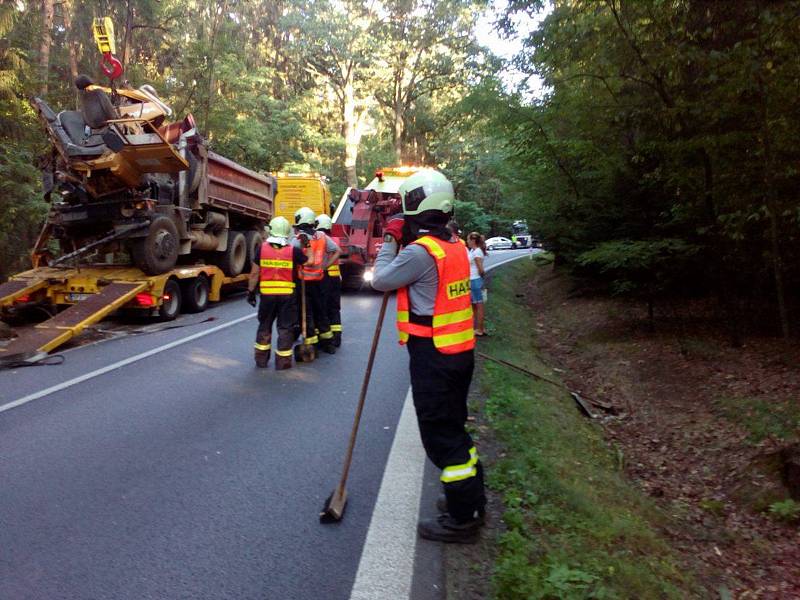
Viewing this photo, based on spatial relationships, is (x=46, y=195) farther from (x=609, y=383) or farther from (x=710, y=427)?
(x=710, y=427)

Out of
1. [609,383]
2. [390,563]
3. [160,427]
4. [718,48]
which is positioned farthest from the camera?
[609,383]

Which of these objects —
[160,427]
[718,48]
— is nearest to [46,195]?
[160,427]

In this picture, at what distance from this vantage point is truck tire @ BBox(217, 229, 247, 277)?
13578 millimetres

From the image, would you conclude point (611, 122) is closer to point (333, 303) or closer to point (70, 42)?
point (333, 303)

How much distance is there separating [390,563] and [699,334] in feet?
23.2

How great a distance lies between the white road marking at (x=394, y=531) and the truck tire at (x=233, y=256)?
9.74 meters

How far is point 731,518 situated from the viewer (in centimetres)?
455

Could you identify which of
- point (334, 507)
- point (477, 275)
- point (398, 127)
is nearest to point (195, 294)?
point (477, 275)

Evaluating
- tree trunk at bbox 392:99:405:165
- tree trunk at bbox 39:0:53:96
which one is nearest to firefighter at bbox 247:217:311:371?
tree trunk at bbox 39:0:53:96

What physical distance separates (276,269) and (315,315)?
1015mm

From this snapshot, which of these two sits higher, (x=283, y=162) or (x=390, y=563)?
(x=283, y=162)

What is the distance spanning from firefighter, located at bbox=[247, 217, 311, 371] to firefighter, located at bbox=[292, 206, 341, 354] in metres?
0.32

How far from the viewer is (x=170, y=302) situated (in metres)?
10.8

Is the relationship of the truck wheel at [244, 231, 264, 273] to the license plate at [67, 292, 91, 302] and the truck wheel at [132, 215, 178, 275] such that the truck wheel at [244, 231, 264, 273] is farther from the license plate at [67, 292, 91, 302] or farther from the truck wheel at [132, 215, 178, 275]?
the license plate at [67, 292, 91, 302]
